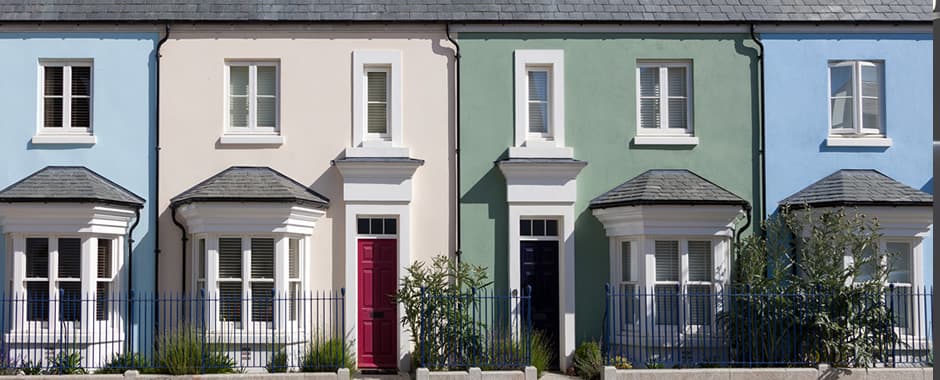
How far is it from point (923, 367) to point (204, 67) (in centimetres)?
1267

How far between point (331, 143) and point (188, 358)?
14.8ft

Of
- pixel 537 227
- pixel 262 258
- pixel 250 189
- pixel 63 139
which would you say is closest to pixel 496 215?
pixel 537 227

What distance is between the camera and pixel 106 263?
20.0 meters

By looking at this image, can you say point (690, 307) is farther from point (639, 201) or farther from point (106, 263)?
point (106, 263)

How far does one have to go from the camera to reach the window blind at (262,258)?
19.8 metres

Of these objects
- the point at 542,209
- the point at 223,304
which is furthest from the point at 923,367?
the point at 223,304

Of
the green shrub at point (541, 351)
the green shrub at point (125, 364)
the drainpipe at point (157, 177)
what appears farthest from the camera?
the drainpipe at point (157, 177)

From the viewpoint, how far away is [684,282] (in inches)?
786

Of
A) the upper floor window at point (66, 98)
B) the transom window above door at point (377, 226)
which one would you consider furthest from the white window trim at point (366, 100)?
the upper floor window at point (66, 98)

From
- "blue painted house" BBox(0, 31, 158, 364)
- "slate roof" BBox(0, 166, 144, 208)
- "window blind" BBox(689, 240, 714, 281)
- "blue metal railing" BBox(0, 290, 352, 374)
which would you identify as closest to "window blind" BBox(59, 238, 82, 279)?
"blue painted house" BBox(0, 31, 158, 364)

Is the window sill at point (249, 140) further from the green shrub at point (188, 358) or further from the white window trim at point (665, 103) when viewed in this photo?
the white window trim at point (665, 103)

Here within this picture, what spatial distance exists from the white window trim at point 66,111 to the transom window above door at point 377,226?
4710 mm

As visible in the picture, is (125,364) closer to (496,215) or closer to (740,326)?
(496,215)

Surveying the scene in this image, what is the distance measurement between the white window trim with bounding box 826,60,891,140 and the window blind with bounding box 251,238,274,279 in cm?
971
